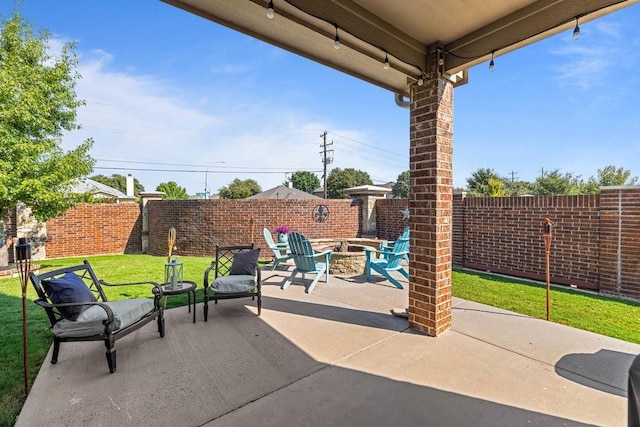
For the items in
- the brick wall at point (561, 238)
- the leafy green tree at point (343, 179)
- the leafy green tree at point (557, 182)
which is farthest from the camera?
the leafy green tree at point (343, 179)

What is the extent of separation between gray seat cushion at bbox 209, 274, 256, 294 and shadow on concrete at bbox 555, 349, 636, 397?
3319mm

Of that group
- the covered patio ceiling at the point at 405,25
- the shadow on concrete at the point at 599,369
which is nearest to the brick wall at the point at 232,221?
the covered patio ceiling at the point at 405,25

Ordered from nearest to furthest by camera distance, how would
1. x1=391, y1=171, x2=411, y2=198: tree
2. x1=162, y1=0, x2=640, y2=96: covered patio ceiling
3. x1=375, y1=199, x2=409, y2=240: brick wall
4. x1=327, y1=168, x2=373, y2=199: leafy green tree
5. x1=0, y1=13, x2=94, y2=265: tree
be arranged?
x1=162, y1=0, x2=640, y2=96: covered patio ceiling → x1=0, y1=13, x2=94, y2=265: tree → x1=375, y1=199, x2=409, y2=240: brick wall → x1=391, y1=171, x2=411, y2=198: tree → x1=327, y1=168, x2=373, y2=199: leafy green tree

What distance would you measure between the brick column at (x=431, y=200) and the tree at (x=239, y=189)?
107ft

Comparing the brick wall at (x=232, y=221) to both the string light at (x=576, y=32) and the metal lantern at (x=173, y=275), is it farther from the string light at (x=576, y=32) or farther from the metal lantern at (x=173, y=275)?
the string light at (x=576, y=32)

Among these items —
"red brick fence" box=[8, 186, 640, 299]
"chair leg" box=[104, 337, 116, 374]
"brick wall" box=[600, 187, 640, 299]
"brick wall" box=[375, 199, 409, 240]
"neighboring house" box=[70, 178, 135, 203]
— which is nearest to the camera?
"chair leg" box=[104, 337, 116, 374]

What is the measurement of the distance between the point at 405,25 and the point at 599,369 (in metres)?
3.46

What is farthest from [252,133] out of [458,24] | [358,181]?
[358,181]

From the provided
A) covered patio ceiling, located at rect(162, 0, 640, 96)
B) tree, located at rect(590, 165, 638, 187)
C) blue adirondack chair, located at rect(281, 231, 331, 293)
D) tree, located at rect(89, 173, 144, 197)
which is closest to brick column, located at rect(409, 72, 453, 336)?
covered patio ceiling, located at rect(162, 0, 640, 96)

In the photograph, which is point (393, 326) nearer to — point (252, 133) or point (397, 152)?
point (252, 133)

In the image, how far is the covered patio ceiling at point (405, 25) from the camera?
2.33 meters

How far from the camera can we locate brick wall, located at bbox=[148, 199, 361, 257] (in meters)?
10.0

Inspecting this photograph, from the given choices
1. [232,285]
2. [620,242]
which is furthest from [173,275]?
[620,242]

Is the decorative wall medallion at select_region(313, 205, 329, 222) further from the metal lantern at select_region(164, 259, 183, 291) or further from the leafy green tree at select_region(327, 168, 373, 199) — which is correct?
the leafy green tree at select_region(327, 168, 373, 199)
